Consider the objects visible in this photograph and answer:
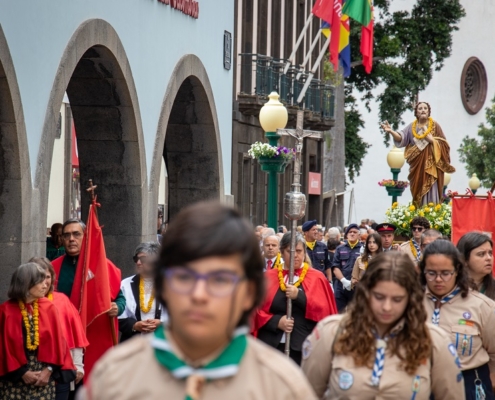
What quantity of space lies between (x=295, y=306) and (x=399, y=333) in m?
5.30

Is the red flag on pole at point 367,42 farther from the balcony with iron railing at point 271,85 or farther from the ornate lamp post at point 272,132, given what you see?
the ornate lamp post at point 272,132

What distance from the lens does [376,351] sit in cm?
454

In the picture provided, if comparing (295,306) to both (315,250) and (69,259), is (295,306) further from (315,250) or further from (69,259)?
(315,250)

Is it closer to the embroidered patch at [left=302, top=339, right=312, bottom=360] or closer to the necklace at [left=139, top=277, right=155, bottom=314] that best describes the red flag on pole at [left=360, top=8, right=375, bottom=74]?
the necklace at [left=139, top=277, right=155, bottom=314]

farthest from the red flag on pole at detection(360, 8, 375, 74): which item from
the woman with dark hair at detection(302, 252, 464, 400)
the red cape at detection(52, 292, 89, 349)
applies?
the woman with dark hair at detection(302, 252, 464, 400)

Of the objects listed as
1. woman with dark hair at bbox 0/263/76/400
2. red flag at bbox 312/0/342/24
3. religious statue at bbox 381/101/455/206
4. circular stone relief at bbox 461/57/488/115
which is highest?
circular stone relief at bbox 461/57/488/115

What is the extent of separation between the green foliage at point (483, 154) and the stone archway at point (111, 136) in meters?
31.7

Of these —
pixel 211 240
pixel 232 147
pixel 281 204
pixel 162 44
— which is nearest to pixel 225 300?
pixel 211 240

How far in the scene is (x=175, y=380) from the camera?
2.79 m

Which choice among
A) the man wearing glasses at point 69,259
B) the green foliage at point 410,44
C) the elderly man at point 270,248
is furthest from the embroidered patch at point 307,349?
the green foliage at point 410,44

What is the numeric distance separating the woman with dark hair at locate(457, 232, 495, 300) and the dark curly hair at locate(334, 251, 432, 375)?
2671 millimetres

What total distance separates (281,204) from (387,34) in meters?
9.46

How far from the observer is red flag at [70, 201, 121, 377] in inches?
406

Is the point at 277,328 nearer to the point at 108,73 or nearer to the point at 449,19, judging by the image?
the point at 108,73
